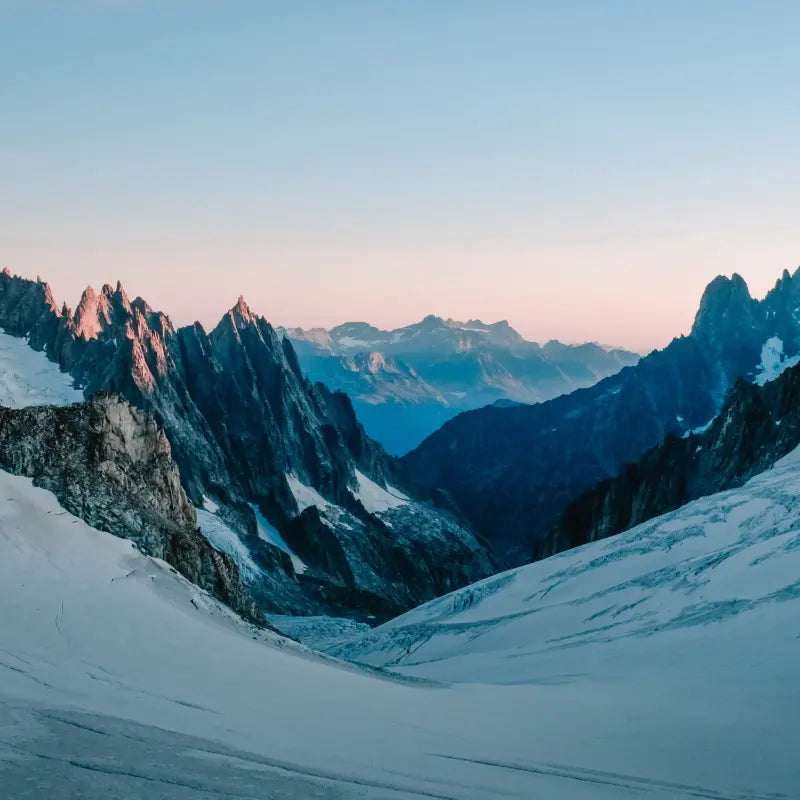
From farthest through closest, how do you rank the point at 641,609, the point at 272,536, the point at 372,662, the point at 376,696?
the point at 272,536 < the point at 372,662 < the point at 641,609 < the point at 376,696

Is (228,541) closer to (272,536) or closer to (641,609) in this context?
(272,536)

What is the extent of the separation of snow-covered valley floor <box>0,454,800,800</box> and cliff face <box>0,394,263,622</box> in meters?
2.69

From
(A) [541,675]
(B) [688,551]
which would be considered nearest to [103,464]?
(A) [541,675]

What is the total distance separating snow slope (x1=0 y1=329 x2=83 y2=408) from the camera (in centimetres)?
17738

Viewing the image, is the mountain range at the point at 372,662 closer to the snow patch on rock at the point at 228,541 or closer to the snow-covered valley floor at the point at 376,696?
the snow-covered valley floor at the point at 376,696

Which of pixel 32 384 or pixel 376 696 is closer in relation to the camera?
pixel 376 696

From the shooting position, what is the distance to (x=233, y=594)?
226 feet

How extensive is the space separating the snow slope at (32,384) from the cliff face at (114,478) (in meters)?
106

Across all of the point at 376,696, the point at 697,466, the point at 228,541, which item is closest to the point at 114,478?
the point at 376,696

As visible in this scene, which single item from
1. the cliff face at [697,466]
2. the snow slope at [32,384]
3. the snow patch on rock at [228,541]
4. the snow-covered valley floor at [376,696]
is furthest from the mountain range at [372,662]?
the snow slope at [32,384]

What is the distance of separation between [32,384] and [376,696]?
155 m

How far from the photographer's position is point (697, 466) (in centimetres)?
15750

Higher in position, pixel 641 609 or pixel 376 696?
pixel 641 609

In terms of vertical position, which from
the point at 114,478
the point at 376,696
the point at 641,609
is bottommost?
the point at 376,696
